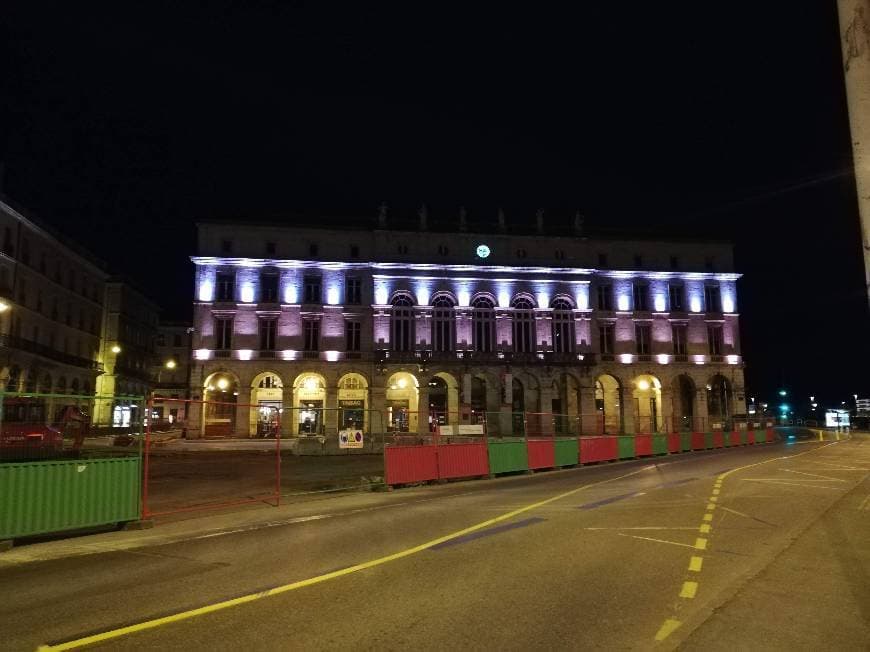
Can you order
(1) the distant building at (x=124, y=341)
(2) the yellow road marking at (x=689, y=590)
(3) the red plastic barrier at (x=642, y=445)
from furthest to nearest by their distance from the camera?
(1) the distant building at (x=124, y=341) → (3) the red plastic barrier at (x=642, y=445) → (2) the yellow road marking at (x=689, y=590)

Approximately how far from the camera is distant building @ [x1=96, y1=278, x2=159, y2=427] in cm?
6706

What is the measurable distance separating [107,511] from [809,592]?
406 inches

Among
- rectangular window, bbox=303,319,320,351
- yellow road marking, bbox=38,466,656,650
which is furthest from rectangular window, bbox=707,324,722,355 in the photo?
yellow road marking, bbox=38,466,656,650

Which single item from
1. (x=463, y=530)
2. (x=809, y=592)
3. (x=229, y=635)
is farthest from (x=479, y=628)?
(x=463, y=530)

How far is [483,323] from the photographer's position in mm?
58594

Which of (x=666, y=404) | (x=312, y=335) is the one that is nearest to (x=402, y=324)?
(x=312, y=335)

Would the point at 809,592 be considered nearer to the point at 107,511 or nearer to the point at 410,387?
the point at 107,511

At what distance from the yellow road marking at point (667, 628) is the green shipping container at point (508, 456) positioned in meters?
15.8

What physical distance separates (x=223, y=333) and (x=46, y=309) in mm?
14414

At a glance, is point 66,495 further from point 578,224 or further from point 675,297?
point 675,297

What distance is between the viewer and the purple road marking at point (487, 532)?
31.7ft

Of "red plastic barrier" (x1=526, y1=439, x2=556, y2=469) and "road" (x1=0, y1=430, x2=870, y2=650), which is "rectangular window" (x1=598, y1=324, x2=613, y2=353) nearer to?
"red plastic barrier" (x1=526, y1=439, x2=556, y2=469)

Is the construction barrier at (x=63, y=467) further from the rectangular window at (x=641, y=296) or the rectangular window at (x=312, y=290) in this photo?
the rectangular window at (x=641, y=296)

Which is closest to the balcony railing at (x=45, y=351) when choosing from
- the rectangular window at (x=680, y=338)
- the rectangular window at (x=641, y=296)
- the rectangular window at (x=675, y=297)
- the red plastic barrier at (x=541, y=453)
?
the red plastic barrier at (x=541, y=453)
